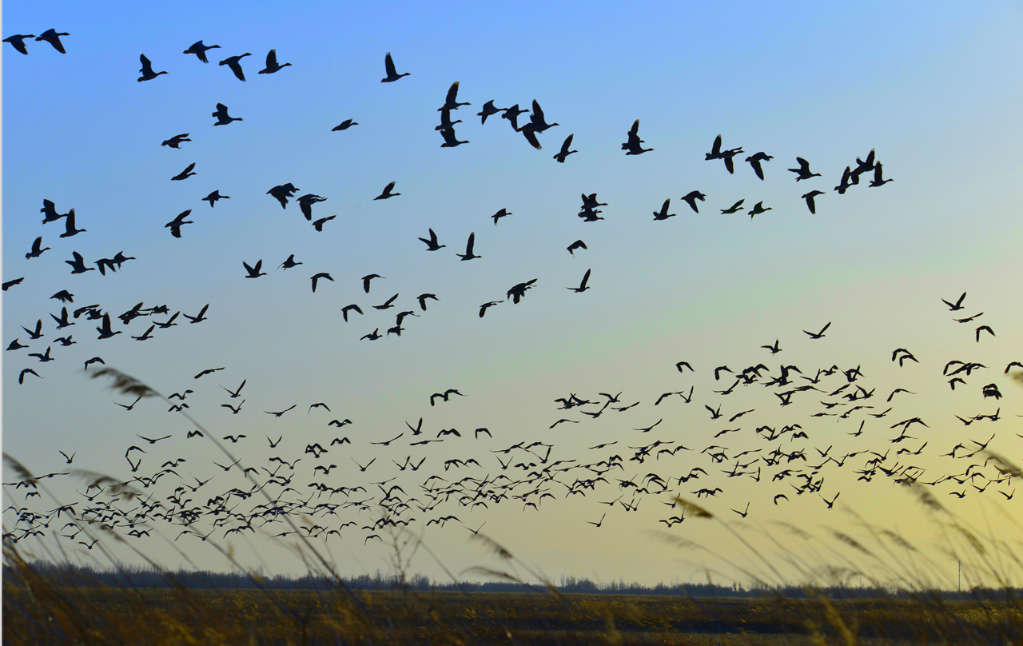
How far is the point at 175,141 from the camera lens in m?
22.2

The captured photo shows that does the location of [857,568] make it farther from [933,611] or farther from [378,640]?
[378,640]

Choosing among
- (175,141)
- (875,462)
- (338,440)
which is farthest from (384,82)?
(338,440)

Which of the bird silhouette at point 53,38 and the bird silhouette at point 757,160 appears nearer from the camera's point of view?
the bird silhouette at point 53,38

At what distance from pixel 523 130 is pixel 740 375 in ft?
43.5

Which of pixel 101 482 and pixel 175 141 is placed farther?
pixel 175 141

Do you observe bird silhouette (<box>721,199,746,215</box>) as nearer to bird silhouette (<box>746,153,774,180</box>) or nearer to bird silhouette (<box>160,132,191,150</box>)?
bird silhouette (<box>746,153,774,180</box>)

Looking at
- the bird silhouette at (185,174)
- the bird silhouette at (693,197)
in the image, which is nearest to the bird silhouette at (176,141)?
the bird silhouette at (185,174)

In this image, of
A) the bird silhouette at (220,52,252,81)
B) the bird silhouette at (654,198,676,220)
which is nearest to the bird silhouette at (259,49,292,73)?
the bird silhouette at (220,52,252,81)

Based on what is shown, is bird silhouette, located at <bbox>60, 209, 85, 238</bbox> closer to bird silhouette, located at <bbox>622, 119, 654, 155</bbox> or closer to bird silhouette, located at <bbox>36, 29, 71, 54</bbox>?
bird silhouette, located at <bbox>36, 29, 71, 54</bbox>

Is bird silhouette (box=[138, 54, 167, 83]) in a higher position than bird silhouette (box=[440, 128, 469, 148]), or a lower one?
higher

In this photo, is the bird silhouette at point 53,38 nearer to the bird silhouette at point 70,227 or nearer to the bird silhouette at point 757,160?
the bird silhouette at point 70,227

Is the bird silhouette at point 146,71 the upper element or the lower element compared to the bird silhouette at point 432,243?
upper

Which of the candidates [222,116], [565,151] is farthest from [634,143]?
[222,116]

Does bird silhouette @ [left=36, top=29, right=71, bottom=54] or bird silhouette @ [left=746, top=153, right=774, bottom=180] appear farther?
bird silhouette @ [left=746, top=153, right=774, bottom=180]
